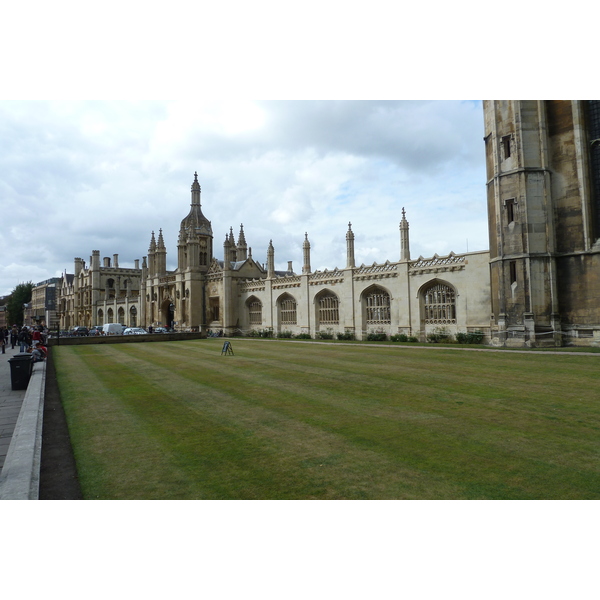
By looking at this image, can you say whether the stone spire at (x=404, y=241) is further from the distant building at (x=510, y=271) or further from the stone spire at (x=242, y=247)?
the stone spire at (x=242, y=247)

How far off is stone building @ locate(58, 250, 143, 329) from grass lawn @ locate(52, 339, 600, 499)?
57.2 m

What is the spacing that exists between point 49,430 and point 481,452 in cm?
683

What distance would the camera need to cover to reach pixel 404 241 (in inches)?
1041

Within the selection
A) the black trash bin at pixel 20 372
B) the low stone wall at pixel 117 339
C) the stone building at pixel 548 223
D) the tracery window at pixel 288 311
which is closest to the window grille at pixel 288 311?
the tracery window at pixel 288 311

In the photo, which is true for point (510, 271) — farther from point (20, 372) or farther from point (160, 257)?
point (160, 257)

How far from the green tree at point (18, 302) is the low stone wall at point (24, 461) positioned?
328 feet

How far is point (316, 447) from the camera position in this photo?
5.71m

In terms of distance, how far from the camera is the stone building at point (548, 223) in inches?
733

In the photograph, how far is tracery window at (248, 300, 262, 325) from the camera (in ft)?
130

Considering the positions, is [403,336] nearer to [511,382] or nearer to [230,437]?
[511,382]

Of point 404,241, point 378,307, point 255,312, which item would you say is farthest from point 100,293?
point 404,241

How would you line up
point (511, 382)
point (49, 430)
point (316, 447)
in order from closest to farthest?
point (316, 447) < point (49, 430) < point (511, 382)

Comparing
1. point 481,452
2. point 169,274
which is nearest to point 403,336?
point 481,452

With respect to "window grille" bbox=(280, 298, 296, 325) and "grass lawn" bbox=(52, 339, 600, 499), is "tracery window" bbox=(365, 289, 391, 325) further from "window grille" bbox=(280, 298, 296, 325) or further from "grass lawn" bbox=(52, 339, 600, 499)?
"grass lawn" bbox=(52, 339, 600, 499)
